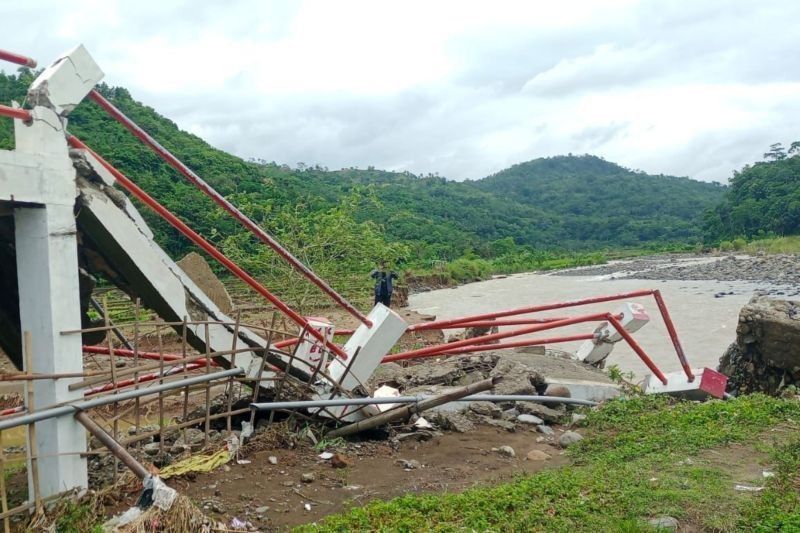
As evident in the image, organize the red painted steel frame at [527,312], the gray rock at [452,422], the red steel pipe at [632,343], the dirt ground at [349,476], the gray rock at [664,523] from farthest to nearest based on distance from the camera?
the red steel pipe at [632,343] < the red painted steel frame at [527,312] < the gray rock at [452,422] < the dirt ground at [349,476] < the gray rock at [664,523]

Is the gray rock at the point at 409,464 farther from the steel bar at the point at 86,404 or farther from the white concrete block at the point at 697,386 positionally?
the white concrete block at the point at 697,386

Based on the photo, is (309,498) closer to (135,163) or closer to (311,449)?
(311,449)

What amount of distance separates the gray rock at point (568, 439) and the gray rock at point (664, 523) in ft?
6.97

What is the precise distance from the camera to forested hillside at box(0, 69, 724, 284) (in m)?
13.3

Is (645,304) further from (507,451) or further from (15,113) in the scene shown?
(15,113)


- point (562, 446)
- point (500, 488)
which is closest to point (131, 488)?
point (500, 488)

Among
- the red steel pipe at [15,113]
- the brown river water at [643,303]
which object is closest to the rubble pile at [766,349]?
the brown river water at [643,303]

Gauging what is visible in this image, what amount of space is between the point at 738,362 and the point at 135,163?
2673 centimetres

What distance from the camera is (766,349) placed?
27.7 ft

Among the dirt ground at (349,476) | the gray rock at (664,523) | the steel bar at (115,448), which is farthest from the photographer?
the dirt ground at (349,476)

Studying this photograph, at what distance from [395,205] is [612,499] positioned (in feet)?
237

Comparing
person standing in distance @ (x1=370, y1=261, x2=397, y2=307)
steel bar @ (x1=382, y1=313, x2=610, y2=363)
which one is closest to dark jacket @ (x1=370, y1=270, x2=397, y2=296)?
person standing in distance @ (x1=370, y1=261, x2=397, y2=307)

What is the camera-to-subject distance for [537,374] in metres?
7.79

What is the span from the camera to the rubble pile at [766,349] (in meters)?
8.18
